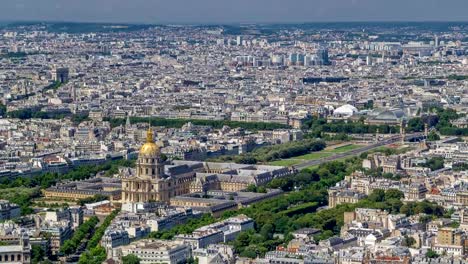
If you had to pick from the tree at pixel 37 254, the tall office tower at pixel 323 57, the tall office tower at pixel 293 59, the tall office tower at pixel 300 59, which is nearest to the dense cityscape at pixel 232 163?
the tree at pixel 37 254

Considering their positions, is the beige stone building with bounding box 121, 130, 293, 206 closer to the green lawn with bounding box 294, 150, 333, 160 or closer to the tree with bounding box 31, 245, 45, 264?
the green lawn with bounding box 294, 150, 333, 160

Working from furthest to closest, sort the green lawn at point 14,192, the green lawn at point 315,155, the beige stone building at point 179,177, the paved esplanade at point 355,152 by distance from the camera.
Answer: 1. the green lawn at point 315,155
2. the paved esplanade at point 355,152
3. the beige stone building at point 179,177
4. the green lawn at point 14,192

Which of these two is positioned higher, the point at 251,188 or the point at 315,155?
the point at 251,188

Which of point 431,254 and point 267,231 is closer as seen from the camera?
point 431,254

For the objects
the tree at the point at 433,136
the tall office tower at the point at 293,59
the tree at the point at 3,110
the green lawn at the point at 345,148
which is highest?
the tree at the point at 433,136

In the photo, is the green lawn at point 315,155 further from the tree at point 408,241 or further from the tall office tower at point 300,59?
the tall office tower at point 300,59

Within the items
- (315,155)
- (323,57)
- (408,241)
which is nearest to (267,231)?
(408,241)

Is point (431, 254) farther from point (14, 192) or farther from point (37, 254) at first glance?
point (14, 192)

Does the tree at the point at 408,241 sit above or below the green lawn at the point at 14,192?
above
